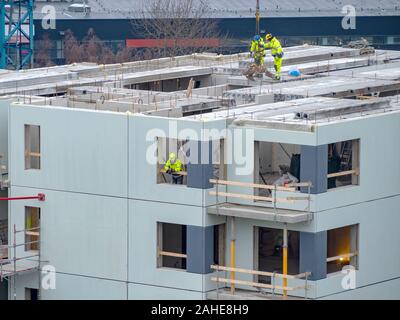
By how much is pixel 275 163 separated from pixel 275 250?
121 inches

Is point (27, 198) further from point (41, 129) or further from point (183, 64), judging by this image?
point (183, 64)

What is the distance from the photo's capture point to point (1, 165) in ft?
200

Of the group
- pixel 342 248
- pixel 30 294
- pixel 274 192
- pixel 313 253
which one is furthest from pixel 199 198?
pixel 30 294

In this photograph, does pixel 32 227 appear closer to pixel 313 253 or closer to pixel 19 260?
pixel 19 260

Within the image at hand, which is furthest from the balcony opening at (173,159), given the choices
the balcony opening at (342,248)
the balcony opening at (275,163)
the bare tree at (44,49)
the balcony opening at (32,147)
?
the bare tree at (44,49)

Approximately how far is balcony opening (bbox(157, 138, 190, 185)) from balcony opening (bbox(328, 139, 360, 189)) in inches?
175

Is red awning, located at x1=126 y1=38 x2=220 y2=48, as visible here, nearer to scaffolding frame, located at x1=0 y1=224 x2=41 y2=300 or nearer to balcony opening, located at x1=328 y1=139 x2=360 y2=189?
balcony opening, located at x1=328 y1=139 x2=360 y2=189

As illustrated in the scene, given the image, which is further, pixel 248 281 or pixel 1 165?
pixel 1 165

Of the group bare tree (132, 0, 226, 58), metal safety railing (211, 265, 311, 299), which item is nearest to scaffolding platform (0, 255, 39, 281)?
metal safety railing (211, 265, 311, 299)

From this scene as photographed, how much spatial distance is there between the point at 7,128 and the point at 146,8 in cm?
8190

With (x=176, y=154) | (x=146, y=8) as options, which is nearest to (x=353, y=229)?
(x=176, y=154)

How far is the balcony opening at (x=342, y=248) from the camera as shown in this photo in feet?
188

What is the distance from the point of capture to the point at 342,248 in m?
57.9

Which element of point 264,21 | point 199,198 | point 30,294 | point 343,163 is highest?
point 264,21
